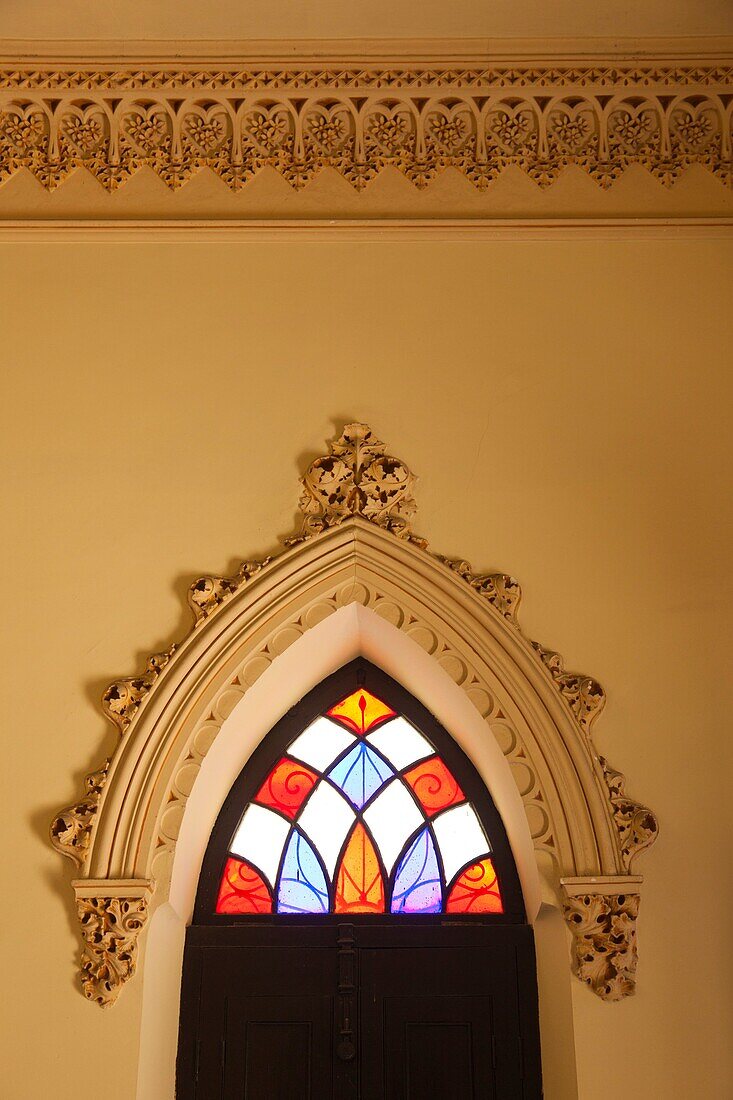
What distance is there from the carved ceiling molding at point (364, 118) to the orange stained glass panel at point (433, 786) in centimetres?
216

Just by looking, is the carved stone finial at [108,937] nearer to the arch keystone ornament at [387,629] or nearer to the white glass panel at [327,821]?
the arch keystone ornament at [387,629]

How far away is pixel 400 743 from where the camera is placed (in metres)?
4.24

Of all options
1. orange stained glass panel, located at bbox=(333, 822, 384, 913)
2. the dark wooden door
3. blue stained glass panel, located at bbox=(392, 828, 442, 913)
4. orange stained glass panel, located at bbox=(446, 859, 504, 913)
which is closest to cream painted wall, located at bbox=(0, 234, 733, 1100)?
the dark wooden door

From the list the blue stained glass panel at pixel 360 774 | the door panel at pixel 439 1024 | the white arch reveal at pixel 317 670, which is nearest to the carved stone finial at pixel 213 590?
the white arch reveal at pixel 317 670

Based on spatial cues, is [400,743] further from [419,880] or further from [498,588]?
[498,588]

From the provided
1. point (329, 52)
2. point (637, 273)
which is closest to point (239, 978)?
point (637, 273)

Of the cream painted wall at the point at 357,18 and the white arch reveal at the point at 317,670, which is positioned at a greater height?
the cream painted wall at the point at 357,18

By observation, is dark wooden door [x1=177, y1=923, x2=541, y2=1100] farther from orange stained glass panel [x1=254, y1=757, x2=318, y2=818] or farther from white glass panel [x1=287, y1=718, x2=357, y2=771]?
white glass panel [x1=287, y1=718, x2=357, y2=771]

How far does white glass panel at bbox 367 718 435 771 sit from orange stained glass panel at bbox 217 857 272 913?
620 millimetres

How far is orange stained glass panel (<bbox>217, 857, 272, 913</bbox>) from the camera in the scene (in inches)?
160

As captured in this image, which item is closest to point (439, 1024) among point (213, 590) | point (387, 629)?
point (387, 629)

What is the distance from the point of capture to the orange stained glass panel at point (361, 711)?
4250 millimetres

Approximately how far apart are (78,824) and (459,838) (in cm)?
132

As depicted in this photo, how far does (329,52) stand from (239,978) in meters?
3.36
